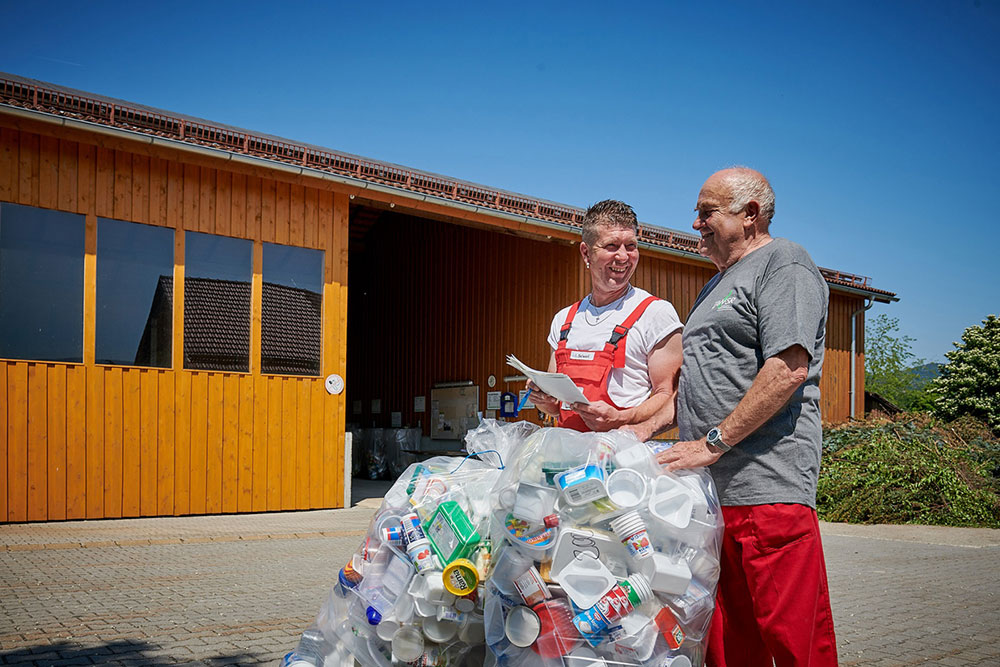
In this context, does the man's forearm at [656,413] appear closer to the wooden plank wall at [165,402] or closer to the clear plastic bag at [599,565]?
the clear plastic bag at [599,565]

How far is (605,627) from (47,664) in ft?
9.98

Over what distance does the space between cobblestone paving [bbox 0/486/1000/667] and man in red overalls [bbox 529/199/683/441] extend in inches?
84.8

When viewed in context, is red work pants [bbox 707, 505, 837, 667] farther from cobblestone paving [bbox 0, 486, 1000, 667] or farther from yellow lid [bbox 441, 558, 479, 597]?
cobblestone paving [bbox 0, 486, 1000, 667]

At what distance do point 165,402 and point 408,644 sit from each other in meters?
8.00

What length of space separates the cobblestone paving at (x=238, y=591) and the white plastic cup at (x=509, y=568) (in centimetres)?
223

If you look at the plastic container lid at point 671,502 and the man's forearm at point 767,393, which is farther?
the man's forearm at point 767,393

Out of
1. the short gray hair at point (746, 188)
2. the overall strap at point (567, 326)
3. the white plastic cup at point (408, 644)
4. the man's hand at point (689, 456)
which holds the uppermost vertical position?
the short gray hair at point (746, 188)

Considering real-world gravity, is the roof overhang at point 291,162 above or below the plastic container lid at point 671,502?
above

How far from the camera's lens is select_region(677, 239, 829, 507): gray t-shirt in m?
2.42

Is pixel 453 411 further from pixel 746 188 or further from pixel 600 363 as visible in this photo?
pixel 746 188

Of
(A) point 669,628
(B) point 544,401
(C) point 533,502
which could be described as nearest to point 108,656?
(B) point 544,401

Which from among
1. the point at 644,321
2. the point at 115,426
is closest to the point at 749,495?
the point at 644,321

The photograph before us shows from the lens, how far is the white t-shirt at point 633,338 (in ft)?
10.2

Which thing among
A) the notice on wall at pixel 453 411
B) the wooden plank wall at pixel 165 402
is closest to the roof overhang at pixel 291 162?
the wooden plank wall at pixel 165 402
